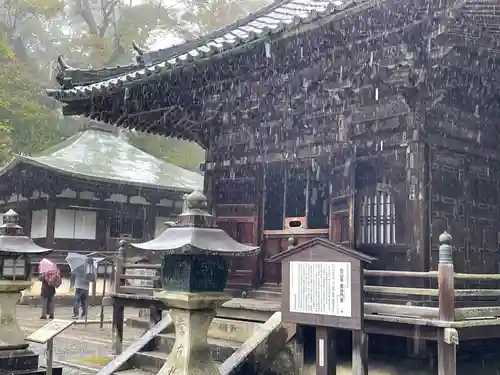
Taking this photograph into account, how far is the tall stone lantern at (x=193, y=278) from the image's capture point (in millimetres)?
6387

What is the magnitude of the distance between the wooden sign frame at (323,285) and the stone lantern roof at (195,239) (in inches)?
57.7

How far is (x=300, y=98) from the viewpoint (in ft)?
34.9

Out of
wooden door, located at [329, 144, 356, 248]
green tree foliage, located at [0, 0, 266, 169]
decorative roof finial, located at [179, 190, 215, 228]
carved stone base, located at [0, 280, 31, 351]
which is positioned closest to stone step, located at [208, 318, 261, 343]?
wooden door, located at [329, 144, 356, 248]

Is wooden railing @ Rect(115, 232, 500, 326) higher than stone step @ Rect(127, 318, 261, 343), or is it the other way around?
wooden railing @ Rect(115, 232, 500, 326)

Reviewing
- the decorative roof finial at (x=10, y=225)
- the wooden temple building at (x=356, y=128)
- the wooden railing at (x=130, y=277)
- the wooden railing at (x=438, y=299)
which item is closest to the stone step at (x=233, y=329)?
the wooden temple building at (x=356, y=128)

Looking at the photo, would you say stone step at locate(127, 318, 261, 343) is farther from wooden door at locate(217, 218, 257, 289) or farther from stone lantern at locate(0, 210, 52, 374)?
stone lantern at locate(0, 210, 52, 374)

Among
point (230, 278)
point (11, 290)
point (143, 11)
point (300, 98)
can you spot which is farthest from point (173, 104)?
point (143, 11)

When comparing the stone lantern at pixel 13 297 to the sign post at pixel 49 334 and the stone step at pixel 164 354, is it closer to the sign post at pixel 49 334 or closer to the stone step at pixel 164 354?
the sign post at pixel 49 334

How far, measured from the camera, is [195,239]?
6.33 m

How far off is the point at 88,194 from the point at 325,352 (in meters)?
19.3

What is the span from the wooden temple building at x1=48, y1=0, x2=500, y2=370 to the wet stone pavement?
330 centimetres

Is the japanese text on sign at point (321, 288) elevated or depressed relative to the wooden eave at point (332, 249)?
depressed

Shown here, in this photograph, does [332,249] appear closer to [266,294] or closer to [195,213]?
[195,213]

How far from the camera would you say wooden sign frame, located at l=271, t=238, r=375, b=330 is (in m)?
7.39
